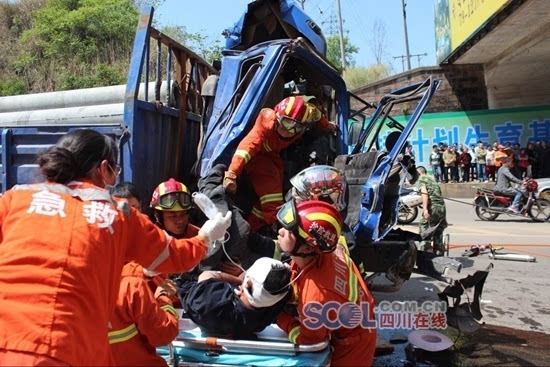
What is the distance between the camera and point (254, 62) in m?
4.55

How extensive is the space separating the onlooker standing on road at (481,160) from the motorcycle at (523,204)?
209 inches

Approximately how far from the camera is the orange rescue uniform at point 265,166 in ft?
13.4

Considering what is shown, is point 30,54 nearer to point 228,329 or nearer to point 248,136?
point 248,136

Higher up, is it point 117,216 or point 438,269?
point 117,216

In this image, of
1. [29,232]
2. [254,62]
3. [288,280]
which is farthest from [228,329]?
[254,62]

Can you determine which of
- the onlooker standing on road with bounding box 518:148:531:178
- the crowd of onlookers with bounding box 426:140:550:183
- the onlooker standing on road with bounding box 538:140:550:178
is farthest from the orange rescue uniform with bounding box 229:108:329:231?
the onlooker standing on road with bounding box 538:140:550:178

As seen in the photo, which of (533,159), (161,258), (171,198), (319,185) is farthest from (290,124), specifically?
(533,159)

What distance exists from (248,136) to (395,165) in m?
1.21

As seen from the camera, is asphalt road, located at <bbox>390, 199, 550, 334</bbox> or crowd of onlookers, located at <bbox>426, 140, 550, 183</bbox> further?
crowd of onlookers, located at <bbox>426, 140, 550, 183</bbox>

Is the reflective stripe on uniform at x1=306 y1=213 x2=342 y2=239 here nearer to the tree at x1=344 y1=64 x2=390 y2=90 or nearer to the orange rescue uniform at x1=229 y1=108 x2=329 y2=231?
the orange rescue uniform at x1=229 y1=108 x2=329 y2=231

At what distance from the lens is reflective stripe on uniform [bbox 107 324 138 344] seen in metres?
2.16

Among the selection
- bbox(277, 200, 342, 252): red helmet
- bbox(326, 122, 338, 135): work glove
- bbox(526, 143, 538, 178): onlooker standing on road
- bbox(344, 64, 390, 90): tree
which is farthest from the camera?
bbox(344, 64, 390, 90): tree

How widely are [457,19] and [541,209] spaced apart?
6159 millimetres

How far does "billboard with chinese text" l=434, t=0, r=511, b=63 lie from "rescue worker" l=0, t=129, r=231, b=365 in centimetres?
1121
